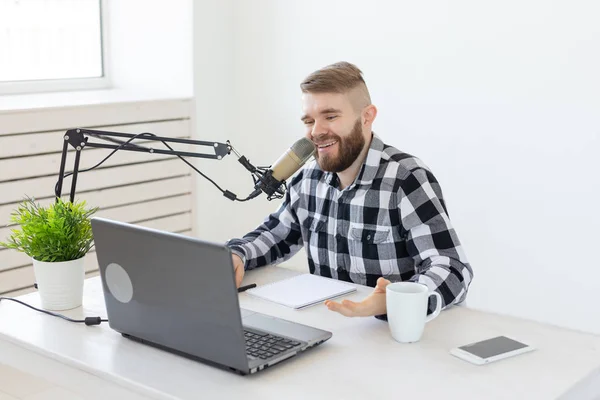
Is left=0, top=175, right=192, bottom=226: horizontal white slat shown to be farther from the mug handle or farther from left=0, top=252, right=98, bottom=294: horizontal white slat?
the mug handle

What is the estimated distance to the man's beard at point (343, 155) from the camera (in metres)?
2.32

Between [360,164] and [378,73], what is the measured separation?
57.6 inches

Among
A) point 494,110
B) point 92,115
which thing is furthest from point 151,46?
point 494,110

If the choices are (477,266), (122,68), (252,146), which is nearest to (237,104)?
(252,146)

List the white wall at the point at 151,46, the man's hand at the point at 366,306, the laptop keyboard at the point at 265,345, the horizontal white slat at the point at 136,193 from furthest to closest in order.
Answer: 1. the white wall at the point at 151,46
2. the horizontal white slat at the point at 136,193
3. the man's hand at the point at 366,306
4. the laptop keyboard at the point at 265,345

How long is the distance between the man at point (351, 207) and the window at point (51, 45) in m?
2.00

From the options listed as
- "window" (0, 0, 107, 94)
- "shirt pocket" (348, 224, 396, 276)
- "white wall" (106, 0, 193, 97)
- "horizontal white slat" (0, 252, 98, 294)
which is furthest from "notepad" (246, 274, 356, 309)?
"window" (0, 0, 107, 94)

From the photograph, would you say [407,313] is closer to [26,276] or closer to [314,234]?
[314,234]

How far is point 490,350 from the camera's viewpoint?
1694mm

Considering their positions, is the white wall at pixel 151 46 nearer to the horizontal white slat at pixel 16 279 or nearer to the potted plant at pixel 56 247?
the horizontal white slat at pixel 16 279

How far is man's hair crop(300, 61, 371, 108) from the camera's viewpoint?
2324 mm

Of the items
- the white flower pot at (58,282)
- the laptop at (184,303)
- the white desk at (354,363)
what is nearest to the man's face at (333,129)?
the white desk at (354,363)

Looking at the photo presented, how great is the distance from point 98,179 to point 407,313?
7.58 ft

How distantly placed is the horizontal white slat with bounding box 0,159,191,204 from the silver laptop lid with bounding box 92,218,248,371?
5.97ft
